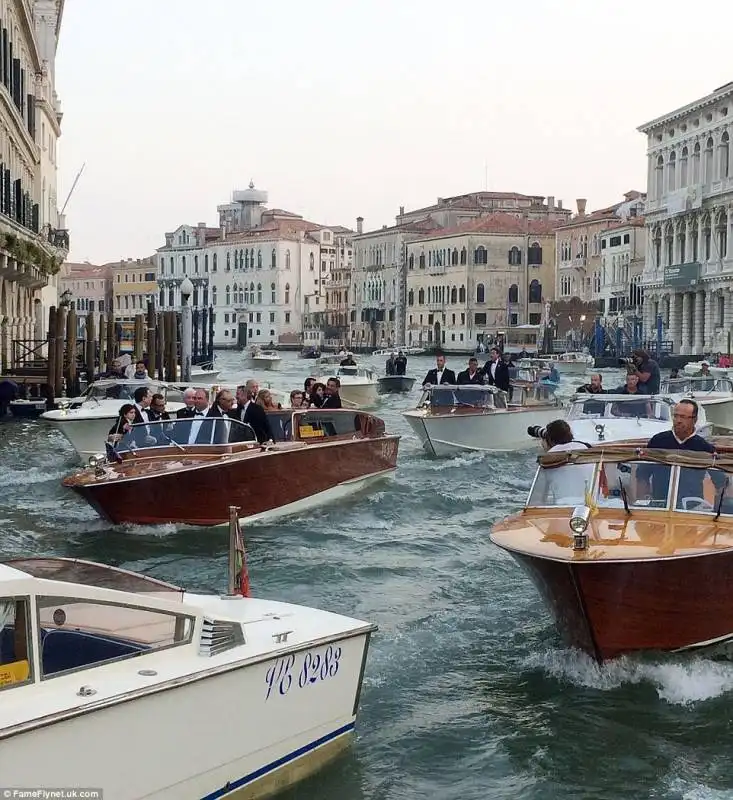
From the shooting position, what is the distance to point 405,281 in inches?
4259

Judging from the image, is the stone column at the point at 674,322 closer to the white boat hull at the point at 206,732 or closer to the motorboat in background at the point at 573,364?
the motorboat in background at the point at 573,364

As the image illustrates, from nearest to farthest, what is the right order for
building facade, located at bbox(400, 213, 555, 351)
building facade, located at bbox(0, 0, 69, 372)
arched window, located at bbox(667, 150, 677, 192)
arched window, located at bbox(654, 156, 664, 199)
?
building facade, located at bbox(0, 0, 69, 372), arched window, located at bbox(667, 150, 677, 192), arched window, located at bbox(654, 156, 664, 199), building facade, located at bbox(400, 213, 555, 351)

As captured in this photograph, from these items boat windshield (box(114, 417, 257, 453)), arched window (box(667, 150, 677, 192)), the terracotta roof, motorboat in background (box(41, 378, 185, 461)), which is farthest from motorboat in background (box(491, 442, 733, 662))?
the terracotta roof

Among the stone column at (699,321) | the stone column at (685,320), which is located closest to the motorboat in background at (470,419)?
the stone column at (699,321)

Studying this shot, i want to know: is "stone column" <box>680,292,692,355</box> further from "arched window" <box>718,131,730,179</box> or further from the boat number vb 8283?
the boat number vb 8283

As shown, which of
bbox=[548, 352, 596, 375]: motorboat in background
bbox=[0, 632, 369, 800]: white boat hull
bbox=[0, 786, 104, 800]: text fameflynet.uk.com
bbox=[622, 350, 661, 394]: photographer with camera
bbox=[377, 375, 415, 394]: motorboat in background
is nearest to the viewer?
bbox=[0, 786, 104, 800]: text fameflynet.uk.com

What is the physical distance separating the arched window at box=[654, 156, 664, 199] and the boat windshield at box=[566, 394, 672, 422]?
5798cm

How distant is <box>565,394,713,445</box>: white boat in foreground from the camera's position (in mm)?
17906

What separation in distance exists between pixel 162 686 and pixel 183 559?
7.19m

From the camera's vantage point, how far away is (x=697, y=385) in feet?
94.4

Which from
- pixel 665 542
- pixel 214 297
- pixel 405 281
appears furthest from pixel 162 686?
pixel 214 297

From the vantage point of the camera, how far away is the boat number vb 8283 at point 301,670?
630cm

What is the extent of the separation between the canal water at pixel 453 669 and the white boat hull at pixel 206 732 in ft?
1.19

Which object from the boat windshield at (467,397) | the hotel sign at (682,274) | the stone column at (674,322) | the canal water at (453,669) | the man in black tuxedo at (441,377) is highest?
the hotel sign at (682,274)
